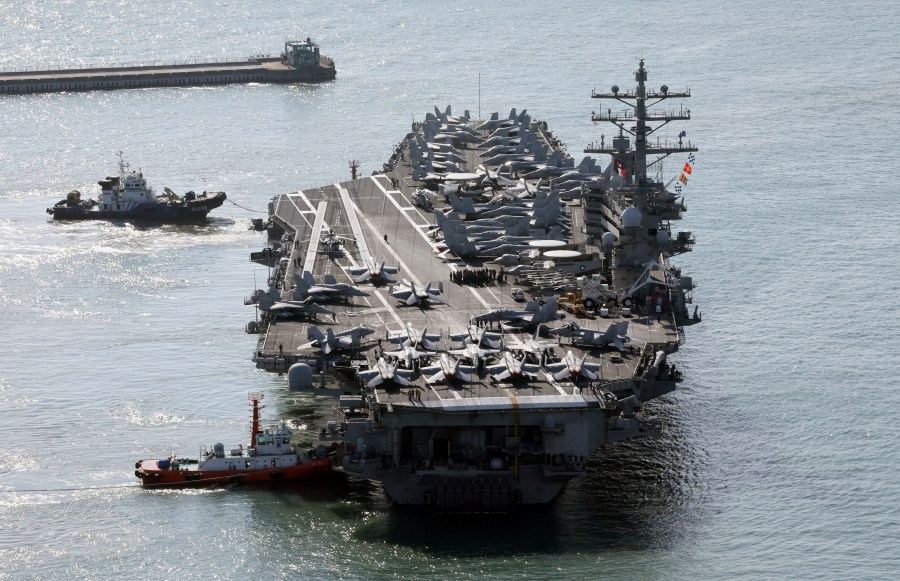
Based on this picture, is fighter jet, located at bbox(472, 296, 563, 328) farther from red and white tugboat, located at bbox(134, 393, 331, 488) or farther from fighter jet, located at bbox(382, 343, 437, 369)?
red and white tugboat, located at bbox(134, 393, 331, 488)

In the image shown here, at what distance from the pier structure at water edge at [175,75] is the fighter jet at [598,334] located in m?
84.8

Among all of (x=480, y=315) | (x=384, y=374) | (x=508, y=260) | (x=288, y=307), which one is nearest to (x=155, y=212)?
(x=508, y=260)

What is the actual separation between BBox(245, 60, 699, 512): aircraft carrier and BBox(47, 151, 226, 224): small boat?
932 centimetres

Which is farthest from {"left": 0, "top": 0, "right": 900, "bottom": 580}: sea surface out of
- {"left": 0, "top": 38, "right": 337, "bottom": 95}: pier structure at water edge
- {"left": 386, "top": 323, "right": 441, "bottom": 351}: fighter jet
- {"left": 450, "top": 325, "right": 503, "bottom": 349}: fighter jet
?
{"left": 450, "top": 325, "right": 503, "bottom": 349}: fighter jet

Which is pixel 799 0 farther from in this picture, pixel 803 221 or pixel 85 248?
pixel 85 248

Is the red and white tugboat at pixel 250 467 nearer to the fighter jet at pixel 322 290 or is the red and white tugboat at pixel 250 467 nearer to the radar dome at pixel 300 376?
the radar dome at pixel 300 376

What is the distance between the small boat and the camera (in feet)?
309

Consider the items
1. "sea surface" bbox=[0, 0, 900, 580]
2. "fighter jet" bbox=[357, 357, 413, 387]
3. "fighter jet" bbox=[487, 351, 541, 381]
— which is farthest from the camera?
"fighter jet" bbox=[487, 351, 541, 381]

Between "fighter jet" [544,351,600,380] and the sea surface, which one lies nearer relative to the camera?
the sea surface

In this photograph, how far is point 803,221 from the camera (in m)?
86.8

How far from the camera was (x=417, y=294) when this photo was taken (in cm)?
6256

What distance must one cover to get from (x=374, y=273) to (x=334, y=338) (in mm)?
10441

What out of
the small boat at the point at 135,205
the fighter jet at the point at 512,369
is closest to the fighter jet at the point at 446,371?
the fighter jet at the point at 512,369

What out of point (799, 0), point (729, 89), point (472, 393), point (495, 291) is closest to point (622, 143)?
point (495, 291)
